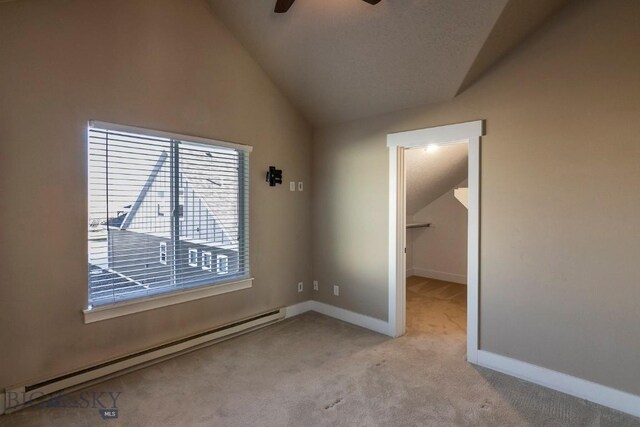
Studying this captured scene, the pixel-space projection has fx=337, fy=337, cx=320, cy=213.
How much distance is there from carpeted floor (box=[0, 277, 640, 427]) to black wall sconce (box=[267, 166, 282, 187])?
5.35 feet

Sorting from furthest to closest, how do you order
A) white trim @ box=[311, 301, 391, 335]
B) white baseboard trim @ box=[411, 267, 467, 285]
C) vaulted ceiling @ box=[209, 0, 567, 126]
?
white baseboard trim @ box=[411, 267, 467, 285] < white trim @ box=[311, 301, 391, 335] < vaulted ceiling @ box=[209, 0, 567, 126]

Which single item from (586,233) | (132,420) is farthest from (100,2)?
(586,233)

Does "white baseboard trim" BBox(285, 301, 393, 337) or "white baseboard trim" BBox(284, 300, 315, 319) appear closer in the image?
"white baseboard trim" BBox(285, 301, 393, 337)

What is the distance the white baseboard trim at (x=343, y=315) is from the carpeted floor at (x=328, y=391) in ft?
0.47

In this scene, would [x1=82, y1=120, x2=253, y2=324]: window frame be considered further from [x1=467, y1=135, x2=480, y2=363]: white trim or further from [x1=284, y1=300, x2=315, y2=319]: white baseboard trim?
[x1=467, y1=135, x2=480, y2=363]: white trim

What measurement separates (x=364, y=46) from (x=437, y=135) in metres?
1.01

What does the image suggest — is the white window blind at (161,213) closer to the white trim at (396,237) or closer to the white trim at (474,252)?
the white trim at (396,237)

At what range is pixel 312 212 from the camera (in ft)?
13.9

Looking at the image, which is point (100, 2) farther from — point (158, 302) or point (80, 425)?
point (80, 425)

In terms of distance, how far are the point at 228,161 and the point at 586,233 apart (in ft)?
9.99

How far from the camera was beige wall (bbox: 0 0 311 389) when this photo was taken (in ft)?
7.25

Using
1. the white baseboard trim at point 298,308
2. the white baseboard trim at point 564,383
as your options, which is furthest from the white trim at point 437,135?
the white baseboard trim at point 298,308

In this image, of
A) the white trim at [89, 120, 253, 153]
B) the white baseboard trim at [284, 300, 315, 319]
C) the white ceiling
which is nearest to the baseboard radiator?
the white baseboard trim at [284, 300, 315, 319]

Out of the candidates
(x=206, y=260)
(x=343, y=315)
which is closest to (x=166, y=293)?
(x=206, y=260)
